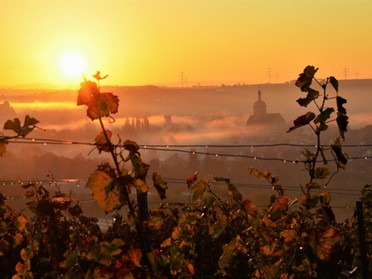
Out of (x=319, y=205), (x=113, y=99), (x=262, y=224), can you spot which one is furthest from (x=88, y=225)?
(x=113, y=99)

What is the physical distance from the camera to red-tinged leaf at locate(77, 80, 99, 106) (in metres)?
2.80

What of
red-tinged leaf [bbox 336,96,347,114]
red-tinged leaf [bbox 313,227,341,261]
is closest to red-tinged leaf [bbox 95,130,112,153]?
red-tinged leaf [bbox 336,96,347,114]

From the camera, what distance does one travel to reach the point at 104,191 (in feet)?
9.38

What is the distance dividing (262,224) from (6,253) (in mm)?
5174

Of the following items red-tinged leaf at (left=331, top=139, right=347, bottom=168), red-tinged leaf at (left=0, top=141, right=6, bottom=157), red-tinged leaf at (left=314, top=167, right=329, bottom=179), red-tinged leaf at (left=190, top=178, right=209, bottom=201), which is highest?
red-tinged leaf at (left=0, top=141, right=6, bottom=157)

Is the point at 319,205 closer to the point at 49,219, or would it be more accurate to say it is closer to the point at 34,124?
the point at 34,124

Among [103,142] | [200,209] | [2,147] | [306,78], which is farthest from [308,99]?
[200,209]

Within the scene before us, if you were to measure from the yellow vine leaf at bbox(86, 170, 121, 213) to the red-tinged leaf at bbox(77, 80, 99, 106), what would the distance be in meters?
0.30

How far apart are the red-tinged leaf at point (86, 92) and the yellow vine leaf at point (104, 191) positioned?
0.30 meters

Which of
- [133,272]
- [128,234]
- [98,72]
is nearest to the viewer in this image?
[98,72]

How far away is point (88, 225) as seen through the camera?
9.91 metres

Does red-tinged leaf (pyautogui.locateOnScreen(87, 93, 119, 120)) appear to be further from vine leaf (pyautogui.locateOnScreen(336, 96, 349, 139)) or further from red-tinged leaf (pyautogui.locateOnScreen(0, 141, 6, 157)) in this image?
vine leaf (pyautogui.locateOnScreen(336, 96, 349, 139))

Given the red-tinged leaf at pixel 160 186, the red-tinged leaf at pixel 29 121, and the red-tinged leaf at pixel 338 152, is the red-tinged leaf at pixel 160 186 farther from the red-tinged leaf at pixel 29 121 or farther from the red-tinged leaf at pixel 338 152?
the red-tinged leaf at pixel 338 152

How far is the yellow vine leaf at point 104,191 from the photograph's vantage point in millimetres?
2827
